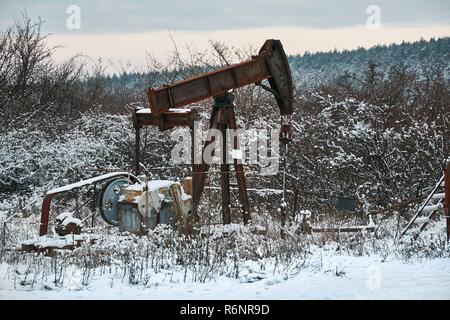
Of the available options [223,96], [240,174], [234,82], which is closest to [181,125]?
[223,96]

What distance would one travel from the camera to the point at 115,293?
23.7 feet

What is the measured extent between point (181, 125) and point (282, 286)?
5485mm

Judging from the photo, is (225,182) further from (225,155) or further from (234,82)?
(234,82)

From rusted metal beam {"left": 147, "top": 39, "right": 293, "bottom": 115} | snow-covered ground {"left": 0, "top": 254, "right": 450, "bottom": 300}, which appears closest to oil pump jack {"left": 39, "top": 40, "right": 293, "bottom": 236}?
rusted metal beam {"left": 147, "top": 39, "right": 293, "bottom": 115}

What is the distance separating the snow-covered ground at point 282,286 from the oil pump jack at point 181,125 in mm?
2930

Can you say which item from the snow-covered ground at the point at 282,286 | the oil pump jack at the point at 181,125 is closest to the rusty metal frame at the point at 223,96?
the oil pump jack at the point at 181,125

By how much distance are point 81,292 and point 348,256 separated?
435 cm

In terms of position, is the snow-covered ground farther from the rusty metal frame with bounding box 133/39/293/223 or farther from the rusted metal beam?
the rusted metal beam

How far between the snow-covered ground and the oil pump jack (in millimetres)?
2930

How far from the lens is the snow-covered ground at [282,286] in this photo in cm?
712

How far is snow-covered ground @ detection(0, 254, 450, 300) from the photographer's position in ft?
23.4
